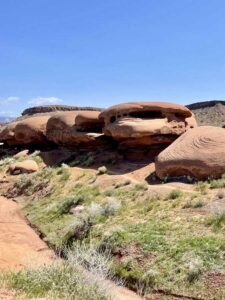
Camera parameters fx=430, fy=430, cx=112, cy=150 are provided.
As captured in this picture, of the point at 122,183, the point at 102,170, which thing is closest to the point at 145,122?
the point at 102,170

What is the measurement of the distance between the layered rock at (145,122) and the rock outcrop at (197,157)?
282 centimetres

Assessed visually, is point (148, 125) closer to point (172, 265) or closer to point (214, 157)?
point (214, 157)

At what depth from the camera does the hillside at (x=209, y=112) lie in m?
62.7

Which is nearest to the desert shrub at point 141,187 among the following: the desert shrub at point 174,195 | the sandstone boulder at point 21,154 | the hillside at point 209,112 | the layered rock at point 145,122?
the desert shrub at point 174,195

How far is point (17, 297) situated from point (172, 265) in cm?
526

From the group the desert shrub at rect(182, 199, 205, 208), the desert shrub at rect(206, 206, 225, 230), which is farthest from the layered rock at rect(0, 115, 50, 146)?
the desert shrub at rect(206, 206, 225, 230)

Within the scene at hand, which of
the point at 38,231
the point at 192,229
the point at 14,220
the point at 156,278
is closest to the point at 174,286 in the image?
the point at 156,278

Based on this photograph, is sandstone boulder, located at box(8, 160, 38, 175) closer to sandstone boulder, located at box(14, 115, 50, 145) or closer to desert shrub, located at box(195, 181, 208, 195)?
sandstone boulder, located at box(14, 115, 50, 145)

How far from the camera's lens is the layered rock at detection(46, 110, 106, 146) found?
27.7 meters

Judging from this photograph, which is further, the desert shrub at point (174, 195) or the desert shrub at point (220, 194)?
the desert shrub at point (174, 195)

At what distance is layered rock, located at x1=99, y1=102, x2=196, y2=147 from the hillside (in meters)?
36.7

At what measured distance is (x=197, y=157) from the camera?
18859 mm

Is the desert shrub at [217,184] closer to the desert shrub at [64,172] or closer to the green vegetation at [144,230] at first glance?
the green vegetation at [144,230]

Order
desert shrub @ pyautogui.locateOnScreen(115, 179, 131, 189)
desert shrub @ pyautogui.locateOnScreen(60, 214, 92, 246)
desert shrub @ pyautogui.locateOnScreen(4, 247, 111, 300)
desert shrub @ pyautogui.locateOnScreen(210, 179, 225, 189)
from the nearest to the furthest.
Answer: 1. desert shrub @ pyautogui.locateOnScreen(4, 247, 111, 300)
2. desert shrub @ pyautogui.locateOnScreen(60, 214, 92, 246)
3. desert shrub @ pyautogui.locateOnScreen(210, 179, 225, 189)
4. desert shrub @ pyautogui.locateOnScreen(115, 179, 131, 189)
